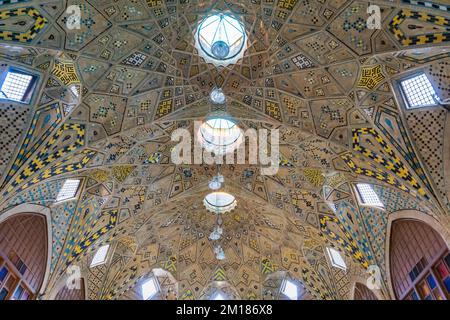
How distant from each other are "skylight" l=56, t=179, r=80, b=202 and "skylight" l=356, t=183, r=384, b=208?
1074 centimetres

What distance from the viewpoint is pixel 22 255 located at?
12.3m

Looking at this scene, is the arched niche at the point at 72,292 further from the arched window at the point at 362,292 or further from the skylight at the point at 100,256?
the arched window at the point at 362,292

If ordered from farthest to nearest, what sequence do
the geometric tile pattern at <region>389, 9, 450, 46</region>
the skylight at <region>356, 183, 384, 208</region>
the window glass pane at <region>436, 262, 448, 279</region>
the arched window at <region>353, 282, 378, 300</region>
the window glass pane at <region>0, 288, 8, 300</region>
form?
the arched window at <region>353, 282, 378, 300</region> < the skylight at <region>356, 183, 384, 208</region> < the window glass pane at <region>0, 288, 8, 300</region> < the window glass pane at <region>436, 262, 448, 279</region> < the geometric tile pattern at <region>389, 9, 450, 46</region>

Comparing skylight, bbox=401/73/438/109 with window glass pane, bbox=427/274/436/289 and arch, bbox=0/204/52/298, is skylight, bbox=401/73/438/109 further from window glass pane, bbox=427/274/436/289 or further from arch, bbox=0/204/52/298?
arch, bbox=0/204/52/298

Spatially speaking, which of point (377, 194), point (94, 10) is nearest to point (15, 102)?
point (94, 10)

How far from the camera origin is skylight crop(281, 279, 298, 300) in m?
18.9

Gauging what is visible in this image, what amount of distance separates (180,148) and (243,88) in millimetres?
3771

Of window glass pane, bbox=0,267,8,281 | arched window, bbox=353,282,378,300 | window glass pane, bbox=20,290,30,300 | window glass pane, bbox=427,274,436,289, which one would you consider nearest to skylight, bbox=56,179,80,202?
window glass pane, bbox=0,267,8,281

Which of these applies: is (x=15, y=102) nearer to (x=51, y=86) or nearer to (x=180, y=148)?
(x=51, y=86)

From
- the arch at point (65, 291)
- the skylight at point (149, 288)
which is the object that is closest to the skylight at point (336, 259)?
the skylight at point (149, 288)

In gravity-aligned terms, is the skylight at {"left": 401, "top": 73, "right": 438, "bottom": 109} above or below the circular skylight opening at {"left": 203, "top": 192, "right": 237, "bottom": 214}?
above

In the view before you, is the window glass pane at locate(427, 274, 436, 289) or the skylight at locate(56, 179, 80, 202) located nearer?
the window glass pane at locate(427, 274, 436, 289)

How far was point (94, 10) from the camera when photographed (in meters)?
10.4
